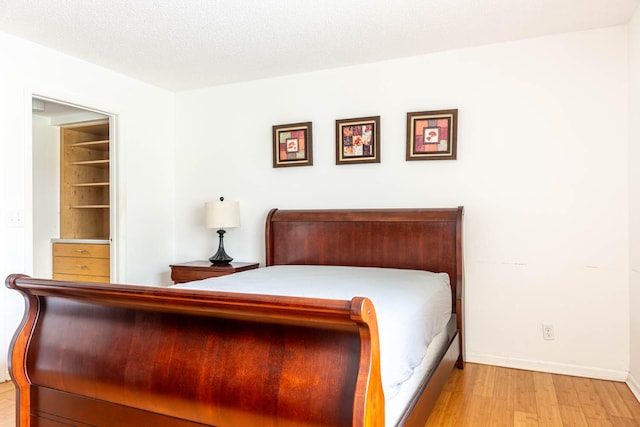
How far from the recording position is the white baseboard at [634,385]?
2.56m

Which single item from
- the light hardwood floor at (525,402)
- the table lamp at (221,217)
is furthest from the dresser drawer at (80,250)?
the light hardwood floor at (525,402)

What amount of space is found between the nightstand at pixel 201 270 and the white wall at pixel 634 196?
8.80ft

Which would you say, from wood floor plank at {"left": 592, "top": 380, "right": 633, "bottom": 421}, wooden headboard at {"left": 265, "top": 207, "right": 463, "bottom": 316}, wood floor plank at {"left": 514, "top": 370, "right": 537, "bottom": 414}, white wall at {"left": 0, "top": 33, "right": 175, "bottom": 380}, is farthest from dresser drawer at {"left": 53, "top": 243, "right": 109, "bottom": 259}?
wood floor plank at {"left": 592, "top": 380, "right": 633, "bottom": 421}

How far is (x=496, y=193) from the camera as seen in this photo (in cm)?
315

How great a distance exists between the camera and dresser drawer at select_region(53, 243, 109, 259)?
13.7 feet

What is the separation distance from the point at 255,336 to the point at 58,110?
4131mm

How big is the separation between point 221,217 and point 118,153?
104 cm

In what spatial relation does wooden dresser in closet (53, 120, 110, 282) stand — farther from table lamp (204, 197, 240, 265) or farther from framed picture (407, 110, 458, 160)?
framed picture (407, 110, 458, 160)

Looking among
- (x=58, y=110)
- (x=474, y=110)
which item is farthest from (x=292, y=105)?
(x=58, y=110)

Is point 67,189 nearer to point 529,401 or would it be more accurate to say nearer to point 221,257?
point 221,257

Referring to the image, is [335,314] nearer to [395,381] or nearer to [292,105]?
[395,381]

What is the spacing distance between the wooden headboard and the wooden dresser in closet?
1787 millimetres

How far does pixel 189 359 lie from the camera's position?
161 cm

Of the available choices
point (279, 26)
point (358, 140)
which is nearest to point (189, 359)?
point (279, 26)
